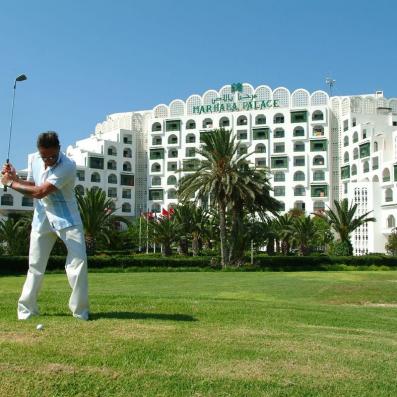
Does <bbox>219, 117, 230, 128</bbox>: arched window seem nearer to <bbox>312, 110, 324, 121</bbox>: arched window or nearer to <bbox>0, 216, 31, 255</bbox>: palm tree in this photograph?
<bbox>312, 110, 324, 121</bbox>: arched window

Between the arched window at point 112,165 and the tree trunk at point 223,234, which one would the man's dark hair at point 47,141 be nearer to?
the tree trunk at point 223,234

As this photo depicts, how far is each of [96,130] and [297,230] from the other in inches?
2682

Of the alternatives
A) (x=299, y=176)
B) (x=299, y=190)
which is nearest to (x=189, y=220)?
(x=299, y=190)

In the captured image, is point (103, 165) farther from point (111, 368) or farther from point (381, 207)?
point (111, 368)

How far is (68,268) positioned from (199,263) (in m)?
40.2

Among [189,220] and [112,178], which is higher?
[112,178]

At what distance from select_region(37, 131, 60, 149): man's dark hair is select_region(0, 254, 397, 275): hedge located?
3459cm

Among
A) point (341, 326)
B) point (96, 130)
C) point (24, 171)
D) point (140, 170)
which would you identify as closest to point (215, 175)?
point (341, 326)

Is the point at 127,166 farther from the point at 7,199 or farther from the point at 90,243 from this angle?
the point at 90,243

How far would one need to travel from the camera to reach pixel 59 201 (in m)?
7.23

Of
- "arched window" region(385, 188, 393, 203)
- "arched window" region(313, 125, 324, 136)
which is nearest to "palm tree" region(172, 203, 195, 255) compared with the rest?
"arched window" region(385, 188, 393, 203)

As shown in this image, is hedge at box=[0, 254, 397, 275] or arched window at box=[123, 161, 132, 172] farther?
arched window at box=[123, 161, 132, 172]

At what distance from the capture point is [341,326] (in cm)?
885

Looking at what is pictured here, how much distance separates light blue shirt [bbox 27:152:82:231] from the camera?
7152mm
